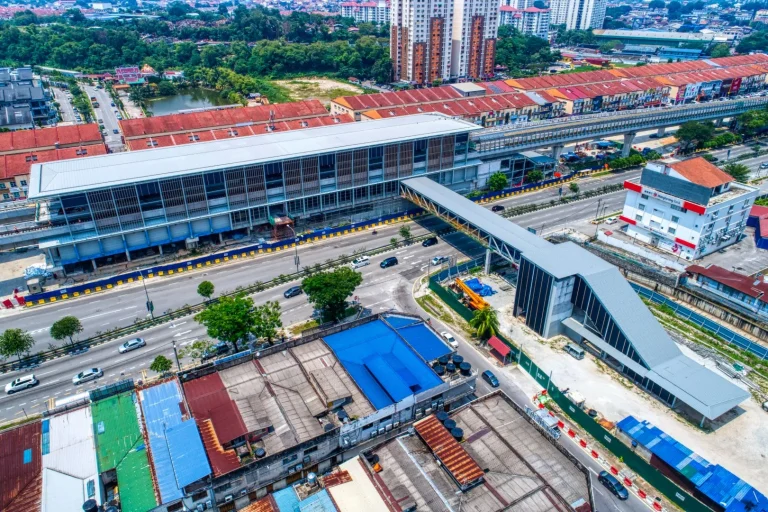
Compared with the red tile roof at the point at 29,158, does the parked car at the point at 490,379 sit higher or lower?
lower

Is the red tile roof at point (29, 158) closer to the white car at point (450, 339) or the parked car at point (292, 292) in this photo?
the parked car at point (292, 292)

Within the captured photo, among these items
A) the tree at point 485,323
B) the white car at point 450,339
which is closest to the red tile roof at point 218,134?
the white car at point 450,339

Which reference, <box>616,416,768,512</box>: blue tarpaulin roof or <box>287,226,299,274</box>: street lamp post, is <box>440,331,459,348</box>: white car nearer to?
<box>616,416,768,512</box>: blue tarpaulin roof

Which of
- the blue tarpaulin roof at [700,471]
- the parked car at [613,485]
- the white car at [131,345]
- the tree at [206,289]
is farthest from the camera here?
the tree at [206,289]

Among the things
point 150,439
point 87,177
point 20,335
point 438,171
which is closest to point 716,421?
point 150,439

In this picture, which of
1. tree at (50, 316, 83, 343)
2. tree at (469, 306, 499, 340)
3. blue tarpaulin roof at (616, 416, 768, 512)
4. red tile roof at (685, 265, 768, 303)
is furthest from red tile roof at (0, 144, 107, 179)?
red tile roof at (685, 265, 768, 303)

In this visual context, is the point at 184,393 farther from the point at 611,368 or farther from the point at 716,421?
the point at 716,421

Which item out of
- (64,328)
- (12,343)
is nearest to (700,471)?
(64,328)
